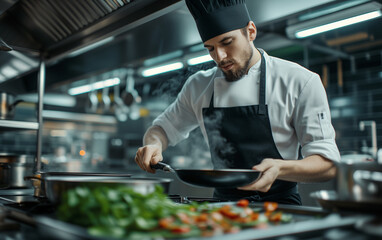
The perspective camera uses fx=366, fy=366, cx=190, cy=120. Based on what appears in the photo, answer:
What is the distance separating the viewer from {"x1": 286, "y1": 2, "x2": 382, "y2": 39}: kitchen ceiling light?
2.00 m

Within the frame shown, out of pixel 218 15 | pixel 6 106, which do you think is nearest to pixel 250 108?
pixel 218 15

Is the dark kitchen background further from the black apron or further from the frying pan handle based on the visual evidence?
the frying pan handle

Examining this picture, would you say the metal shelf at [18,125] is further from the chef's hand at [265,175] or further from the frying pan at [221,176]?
the chef's hand at [265,175]

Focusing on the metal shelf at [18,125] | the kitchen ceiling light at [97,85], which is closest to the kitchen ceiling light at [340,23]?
the metal shelf at [18,125]

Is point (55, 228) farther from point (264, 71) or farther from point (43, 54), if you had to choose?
point (43, 54)

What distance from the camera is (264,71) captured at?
1515mm

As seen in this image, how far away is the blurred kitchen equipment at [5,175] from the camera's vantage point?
5.63 ft

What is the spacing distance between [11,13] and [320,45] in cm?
275

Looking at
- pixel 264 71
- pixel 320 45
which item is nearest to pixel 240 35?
pixel 264 71

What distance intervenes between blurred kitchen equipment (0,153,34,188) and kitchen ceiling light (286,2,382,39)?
6.07 ft

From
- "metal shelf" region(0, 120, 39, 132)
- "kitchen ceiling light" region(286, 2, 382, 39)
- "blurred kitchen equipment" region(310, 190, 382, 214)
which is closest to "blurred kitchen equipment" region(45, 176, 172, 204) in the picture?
"blurred kitchen equipment" region(310, 190, 382, 214)

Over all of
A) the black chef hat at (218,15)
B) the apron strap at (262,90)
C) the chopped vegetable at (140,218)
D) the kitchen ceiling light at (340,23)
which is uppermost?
the kitchen ceiling light at (340,23)

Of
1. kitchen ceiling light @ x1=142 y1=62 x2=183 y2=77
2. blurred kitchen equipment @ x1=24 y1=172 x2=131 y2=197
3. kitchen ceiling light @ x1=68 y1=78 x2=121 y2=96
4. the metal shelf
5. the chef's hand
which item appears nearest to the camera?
the chef's hand

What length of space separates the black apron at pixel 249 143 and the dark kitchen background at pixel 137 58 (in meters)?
0.33
